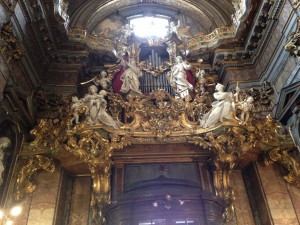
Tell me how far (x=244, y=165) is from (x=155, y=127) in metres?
2.75

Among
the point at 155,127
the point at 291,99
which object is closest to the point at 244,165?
the point at 291,99

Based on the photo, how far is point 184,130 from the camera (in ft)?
26.6

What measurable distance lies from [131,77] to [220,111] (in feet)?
11.6

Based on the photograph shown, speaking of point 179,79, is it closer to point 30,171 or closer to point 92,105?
point 92,105

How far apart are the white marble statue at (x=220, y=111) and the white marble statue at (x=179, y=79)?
61.2 inches

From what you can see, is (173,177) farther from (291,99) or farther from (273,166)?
(291,99)

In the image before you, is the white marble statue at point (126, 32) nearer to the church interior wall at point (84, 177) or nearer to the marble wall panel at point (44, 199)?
the church interior wall at point (84, 177)

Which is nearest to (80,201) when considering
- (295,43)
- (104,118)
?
(104,118)

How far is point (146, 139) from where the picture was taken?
8.05 m

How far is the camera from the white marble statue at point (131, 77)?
9.95 meters

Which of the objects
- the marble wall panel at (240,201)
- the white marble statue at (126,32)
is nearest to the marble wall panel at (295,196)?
the marble wall panel at (240,201)

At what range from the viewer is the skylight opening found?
516 inches

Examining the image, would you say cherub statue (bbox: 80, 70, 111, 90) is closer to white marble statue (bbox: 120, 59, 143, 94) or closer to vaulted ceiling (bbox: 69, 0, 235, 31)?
white marble statue (bbox: 120, 59, 143, 94)

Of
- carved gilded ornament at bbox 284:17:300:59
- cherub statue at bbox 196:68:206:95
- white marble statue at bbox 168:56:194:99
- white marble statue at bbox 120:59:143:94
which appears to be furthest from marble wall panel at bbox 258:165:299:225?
white marble statue at bbox 120:59:143:94
